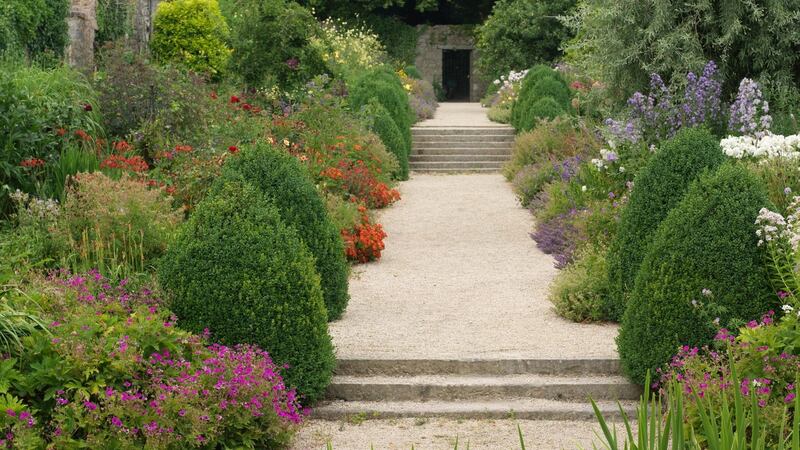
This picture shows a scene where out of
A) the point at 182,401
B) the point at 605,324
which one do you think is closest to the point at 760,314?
the point at 605,324

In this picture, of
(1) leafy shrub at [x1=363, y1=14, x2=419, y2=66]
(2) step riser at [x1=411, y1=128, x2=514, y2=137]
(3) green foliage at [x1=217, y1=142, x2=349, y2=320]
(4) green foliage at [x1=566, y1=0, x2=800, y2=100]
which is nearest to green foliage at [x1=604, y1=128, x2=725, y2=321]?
(3) green foliage at [x1=217, y1=142, x2=349, y2=320]

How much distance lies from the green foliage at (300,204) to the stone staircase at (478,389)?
3.50ft

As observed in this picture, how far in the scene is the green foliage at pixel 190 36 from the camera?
21.5 metres

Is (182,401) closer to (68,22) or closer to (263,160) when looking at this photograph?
(263,160)

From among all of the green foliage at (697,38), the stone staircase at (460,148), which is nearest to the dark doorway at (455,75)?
the stone staircase at (460,148)

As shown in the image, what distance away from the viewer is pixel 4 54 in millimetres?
13766

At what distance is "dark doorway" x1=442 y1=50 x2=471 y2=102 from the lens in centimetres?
3641

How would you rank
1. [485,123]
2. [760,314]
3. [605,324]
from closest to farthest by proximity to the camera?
[760,314] → [605,324] → [485,123]

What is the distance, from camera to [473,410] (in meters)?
6.32

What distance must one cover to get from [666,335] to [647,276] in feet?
1.25

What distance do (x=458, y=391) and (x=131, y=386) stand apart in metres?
2.05

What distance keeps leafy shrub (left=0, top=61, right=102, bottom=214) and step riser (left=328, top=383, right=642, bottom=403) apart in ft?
12.8

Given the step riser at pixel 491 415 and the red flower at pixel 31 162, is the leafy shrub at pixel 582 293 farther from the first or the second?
the red flower at pixel 31 162

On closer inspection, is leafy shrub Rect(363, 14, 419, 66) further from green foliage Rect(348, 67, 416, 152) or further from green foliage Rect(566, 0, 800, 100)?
green foliage Rect(566, 0, 800, 100)
